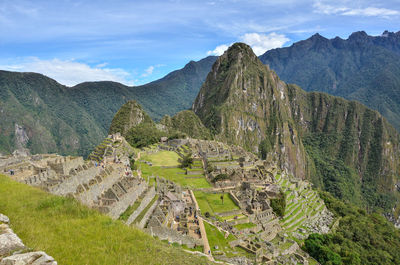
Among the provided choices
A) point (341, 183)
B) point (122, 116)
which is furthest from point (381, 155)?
point (122, 116)

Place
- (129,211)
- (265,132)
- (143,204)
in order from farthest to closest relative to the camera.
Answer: (265,132) < (143,204) < (129,211)

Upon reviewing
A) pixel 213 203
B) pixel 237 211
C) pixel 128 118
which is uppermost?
pixel 128 118

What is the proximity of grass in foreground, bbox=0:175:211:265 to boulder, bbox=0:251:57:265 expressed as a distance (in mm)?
947

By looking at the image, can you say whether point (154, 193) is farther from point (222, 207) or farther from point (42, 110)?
point (42, 110)

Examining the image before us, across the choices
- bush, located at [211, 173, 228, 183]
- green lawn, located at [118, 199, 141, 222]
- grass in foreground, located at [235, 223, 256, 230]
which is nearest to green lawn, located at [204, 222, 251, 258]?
grass in foreground, located at [235, 223, 256, 230]

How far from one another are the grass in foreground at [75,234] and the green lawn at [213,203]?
20685 millimetres

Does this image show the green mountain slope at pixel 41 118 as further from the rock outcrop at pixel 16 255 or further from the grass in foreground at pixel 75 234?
the rock outcrop at pixel 16 255

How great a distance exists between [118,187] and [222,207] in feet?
48.9

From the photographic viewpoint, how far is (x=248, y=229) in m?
28.1

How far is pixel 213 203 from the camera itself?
1243 inches

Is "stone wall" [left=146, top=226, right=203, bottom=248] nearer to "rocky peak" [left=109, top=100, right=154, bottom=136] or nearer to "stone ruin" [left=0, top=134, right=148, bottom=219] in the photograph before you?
"stone ruin" [left=0, top=134, right=148, bottom=219]

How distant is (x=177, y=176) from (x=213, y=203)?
1040cm

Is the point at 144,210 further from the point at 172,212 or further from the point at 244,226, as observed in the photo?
the point at 244,226

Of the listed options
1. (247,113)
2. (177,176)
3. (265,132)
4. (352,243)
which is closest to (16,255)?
(177,176)
